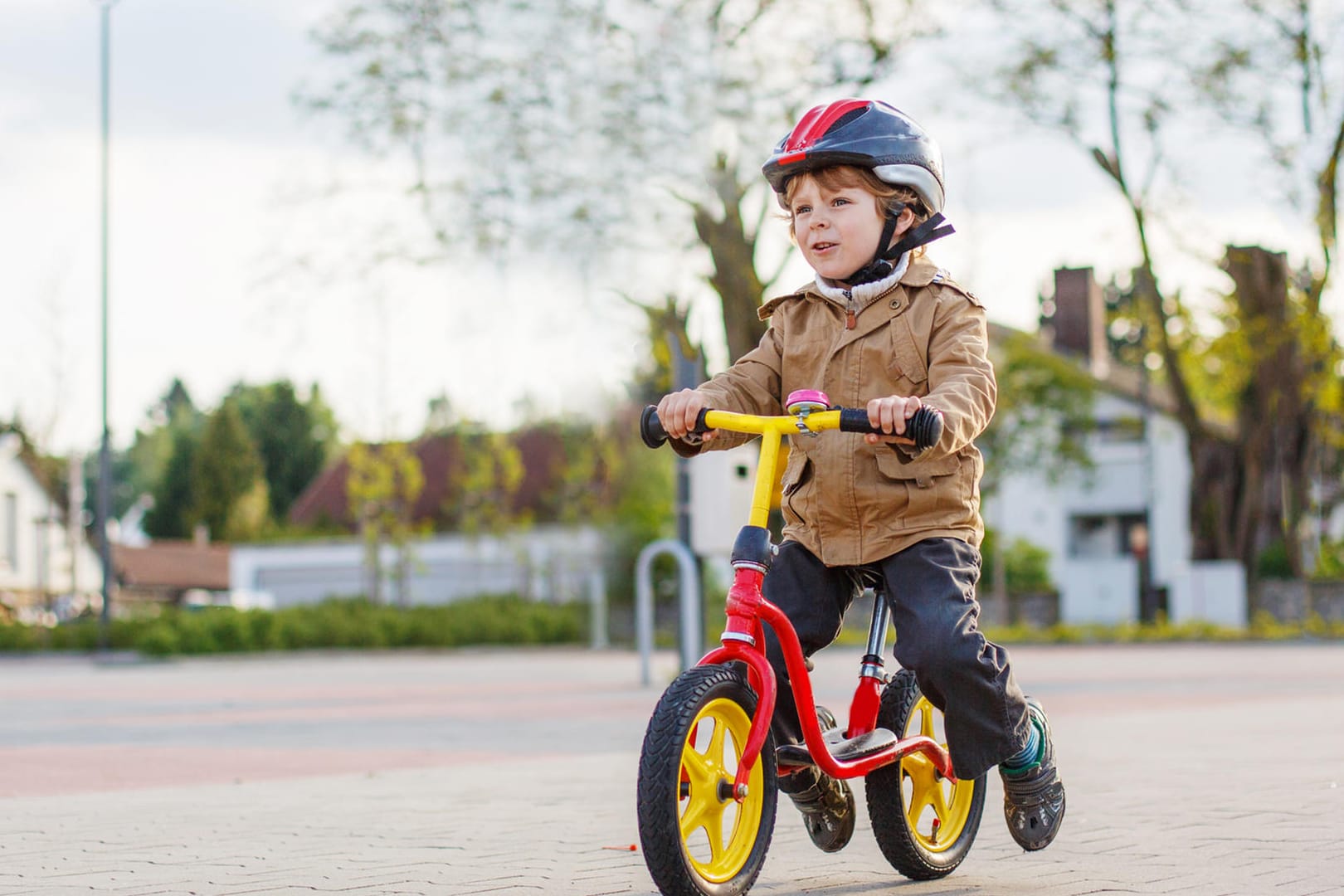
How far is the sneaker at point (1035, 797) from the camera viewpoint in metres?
4.30

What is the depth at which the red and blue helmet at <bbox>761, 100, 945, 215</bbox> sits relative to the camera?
391 cm

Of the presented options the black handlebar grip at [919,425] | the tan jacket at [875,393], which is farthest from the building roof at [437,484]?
the black handlebar grip at [919,425]

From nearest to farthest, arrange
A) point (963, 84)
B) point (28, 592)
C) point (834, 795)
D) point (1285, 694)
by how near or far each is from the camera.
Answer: point (834, 795) < point (1285, 694) < point (963, 84) < point (28, 592)

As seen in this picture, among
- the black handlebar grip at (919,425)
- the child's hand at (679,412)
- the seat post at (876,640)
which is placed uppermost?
the child's hand at (679,412)

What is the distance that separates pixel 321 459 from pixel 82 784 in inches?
3270

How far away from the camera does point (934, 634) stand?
3.84 m

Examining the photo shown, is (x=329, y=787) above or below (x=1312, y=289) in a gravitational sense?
below

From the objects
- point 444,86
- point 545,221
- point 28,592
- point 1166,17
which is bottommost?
point 28,592

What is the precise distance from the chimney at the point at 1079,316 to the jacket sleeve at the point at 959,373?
52.4 meters

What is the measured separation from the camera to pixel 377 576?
35.2 meters

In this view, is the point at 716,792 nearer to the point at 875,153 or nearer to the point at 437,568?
the point at 875,153

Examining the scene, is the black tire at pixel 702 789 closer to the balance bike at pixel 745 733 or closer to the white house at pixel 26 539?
the balance bike at pixel 745 733

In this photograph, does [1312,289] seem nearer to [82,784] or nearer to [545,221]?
[545,221]

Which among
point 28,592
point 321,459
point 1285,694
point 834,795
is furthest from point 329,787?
point 321,459
